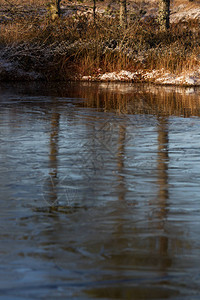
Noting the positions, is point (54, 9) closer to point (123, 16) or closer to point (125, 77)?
point (123, 16)

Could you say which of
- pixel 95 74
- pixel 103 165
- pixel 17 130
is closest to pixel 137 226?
pixel 103 165

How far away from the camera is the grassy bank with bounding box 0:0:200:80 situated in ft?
69.4

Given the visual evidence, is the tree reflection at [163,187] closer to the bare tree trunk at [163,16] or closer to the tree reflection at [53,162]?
the tree reflection at [53,162]

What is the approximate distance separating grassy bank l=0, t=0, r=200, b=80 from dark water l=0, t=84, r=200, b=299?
34.5 feet

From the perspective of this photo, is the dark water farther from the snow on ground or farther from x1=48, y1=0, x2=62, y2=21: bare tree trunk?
x1=48, y1=0, x2=62, y2=21: bare tree trunk

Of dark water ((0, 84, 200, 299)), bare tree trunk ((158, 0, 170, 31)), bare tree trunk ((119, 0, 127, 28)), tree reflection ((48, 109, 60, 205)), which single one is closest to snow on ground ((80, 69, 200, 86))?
bare tree trunk ((119, 0, 127, 28))

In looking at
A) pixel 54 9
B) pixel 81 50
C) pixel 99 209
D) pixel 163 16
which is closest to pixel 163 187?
pixel 99 209

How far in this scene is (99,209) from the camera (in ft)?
16.8

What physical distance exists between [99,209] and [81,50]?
17.5 m

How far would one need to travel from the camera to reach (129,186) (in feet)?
19.6

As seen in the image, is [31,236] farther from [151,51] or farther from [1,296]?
[151,51]

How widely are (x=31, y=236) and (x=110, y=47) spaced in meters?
19.1

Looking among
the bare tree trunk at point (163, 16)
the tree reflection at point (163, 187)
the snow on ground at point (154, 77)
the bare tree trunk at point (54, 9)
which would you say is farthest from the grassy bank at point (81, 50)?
the tree reflection at point (163, 187)

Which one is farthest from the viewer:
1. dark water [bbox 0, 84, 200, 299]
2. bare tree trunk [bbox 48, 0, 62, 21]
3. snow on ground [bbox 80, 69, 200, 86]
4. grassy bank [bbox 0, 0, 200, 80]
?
bare tree trunk [bbox 48, 0, 62, 21]
